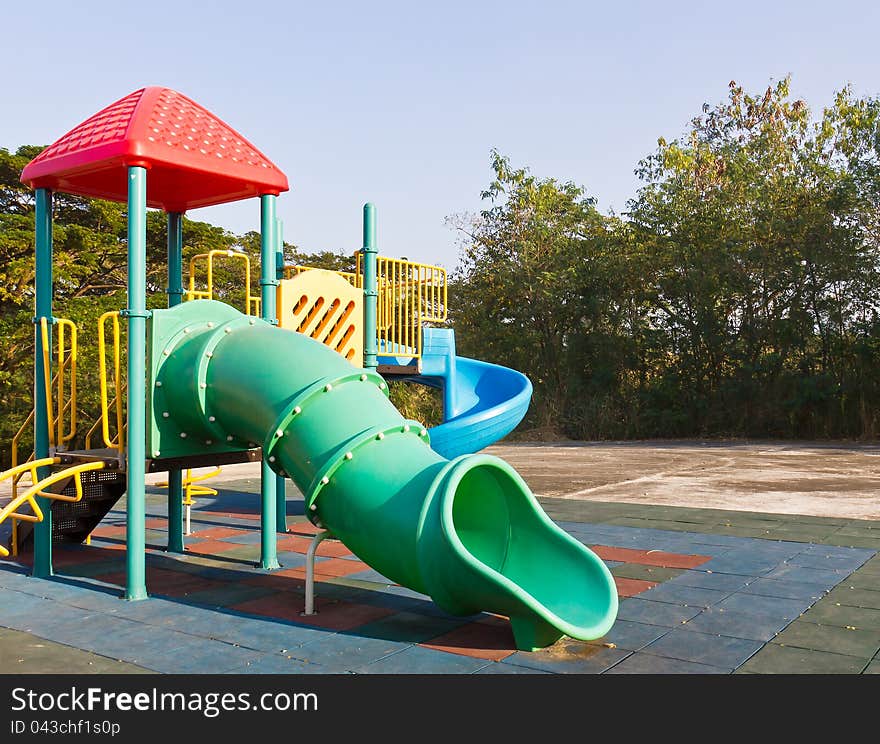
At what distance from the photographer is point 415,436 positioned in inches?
183

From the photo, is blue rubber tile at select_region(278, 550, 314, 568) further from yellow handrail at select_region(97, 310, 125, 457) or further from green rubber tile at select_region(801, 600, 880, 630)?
green rubber tile at select_region(801, 600, 880, 630)

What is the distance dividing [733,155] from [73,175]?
62.6ft

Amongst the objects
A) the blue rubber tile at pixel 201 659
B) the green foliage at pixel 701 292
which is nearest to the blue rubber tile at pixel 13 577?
the blue rubber tile at pixel 201 659

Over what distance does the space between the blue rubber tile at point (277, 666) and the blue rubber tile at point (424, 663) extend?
0.22 metres

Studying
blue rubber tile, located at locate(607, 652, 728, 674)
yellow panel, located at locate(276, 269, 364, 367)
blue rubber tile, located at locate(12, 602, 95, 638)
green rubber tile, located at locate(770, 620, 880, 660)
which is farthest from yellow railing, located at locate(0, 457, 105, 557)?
green rubber tile, located at locate(770, 620, 880, 660)

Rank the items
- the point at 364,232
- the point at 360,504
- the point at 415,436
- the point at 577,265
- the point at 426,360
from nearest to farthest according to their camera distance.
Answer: the point at 360,504 → the point at 415,436 → the point at 364,232 → the point at 426,360 → the point at 577,265

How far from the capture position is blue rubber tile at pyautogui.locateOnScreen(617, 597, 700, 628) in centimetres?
444

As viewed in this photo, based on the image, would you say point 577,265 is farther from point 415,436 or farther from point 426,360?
point 415,436

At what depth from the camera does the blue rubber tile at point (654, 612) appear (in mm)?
4441

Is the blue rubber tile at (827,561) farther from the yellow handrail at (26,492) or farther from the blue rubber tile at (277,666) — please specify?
the yellow handrail at (26,492)

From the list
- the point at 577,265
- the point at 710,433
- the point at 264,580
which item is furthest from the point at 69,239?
the point at 264,580

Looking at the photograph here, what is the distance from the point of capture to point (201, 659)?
12.5 feet

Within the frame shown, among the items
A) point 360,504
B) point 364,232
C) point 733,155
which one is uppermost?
point 733,155

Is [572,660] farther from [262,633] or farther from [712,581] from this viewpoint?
[712,581]
